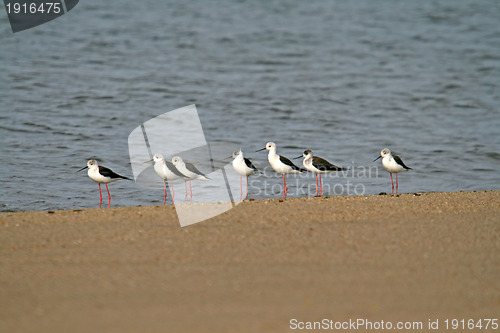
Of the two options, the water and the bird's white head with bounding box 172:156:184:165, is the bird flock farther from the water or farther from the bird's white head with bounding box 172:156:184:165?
the water

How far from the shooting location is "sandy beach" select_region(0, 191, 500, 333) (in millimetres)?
4656

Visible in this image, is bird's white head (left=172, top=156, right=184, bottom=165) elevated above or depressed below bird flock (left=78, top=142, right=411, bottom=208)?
above

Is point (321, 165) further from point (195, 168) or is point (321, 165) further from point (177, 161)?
point (177, 161)

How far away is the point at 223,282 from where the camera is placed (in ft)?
16.9

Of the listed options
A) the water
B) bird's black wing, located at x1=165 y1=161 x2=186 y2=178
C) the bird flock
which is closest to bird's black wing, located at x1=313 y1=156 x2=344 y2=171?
the bird flock

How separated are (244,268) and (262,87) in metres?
10.9

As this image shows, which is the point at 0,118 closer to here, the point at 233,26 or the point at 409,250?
the point at 409,250

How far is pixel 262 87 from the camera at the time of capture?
1609 cm

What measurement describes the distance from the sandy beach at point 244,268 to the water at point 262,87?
2440 mm

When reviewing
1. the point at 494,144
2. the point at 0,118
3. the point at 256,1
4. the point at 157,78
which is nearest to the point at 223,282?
the point at 494,144

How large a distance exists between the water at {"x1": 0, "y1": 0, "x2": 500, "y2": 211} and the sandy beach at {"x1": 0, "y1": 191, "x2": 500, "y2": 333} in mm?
2440

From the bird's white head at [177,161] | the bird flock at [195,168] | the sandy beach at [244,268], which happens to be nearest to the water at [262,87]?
the bird flock at [195,168]

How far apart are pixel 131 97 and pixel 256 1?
11846 mm

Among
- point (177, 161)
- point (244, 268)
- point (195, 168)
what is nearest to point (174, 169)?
point (177, 161)
